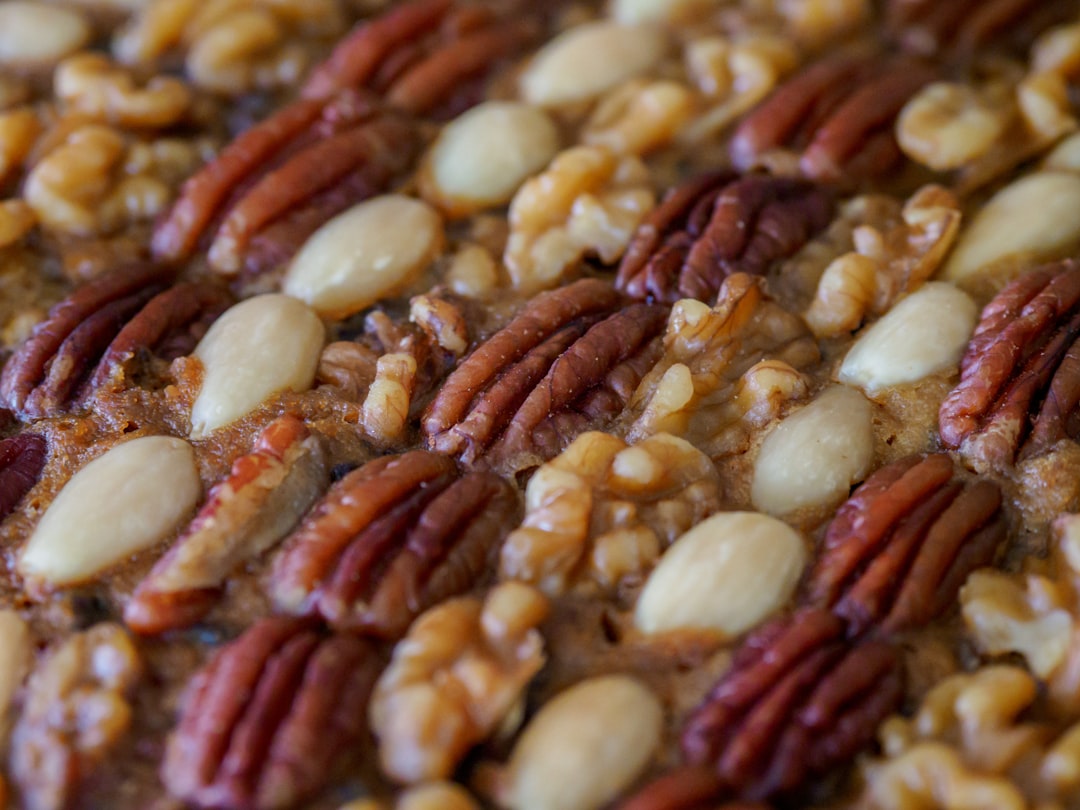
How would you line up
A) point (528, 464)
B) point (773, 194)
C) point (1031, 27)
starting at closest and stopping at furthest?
point (528, 464)
point (773, 194)
point (1031, 27)

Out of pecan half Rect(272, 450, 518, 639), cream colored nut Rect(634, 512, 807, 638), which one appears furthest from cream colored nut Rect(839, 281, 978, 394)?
pecan half Rect(272, 450, 518, 639)

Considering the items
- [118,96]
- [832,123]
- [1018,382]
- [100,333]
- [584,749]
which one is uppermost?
[118,96]

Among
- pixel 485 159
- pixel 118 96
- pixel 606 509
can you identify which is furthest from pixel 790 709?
pixel 118 96

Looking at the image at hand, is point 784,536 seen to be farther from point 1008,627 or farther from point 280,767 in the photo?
point 280,767

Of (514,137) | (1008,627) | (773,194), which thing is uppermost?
(514,137)

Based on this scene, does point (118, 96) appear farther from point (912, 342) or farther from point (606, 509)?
point (912, 342)

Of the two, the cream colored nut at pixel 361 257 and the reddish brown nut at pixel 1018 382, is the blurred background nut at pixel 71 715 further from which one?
the reddish brown nut at pixel 1018 382

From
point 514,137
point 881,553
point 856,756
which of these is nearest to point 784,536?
point 881,553
